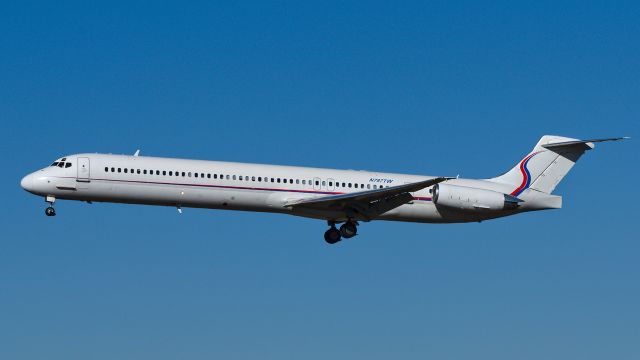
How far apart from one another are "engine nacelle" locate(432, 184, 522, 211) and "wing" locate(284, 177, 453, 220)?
130cm

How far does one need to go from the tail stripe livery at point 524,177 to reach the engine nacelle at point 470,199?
1496 mm

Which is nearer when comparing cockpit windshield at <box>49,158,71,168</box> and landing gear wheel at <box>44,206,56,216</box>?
landing gear wheel at <box>44,206,56,216</box>

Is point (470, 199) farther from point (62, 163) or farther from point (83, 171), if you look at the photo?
point (62, 163)

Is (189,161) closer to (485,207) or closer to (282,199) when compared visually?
(282,199)

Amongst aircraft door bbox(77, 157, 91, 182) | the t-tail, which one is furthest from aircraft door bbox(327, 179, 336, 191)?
aircraft door bbox(77, 157, 91, 182)

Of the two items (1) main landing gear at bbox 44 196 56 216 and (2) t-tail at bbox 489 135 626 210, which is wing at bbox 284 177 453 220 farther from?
(1) main landing gear at bbox 44 196 56 216

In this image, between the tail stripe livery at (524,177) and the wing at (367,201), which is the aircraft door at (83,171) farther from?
the tail stripe livery at (524,177)

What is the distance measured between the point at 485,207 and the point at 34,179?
736 inches

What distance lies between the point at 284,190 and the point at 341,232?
373 cm

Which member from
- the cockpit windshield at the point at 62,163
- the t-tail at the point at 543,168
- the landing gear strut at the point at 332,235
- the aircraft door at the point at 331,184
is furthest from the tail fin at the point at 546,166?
the cockpit windshield at the point at 62,163

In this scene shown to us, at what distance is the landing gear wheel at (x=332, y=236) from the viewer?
49.2 metres

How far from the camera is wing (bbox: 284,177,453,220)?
4587cm

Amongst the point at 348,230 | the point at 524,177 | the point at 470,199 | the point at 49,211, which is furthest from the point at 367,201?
the point at 49,211

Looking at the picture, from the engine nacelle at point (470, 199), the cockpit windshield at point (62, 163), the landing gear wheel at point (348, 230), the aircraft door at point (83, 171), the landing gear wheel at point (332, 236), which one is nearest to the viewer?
the aircraft door at point (83, 171)
